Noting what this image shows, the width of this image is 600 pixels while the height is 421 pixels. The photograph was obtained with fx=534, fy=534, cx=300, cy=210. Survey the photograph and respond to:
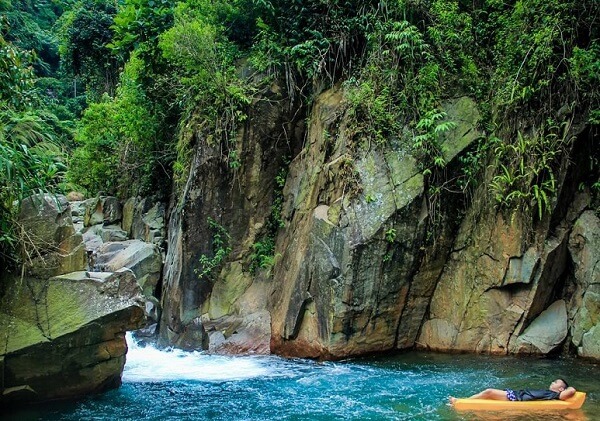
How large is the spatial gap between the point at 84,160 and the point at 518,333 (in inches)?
521

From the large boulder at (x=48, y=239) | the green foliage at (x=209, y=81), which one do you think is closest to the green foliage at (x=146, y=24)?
the green foliage at (x=209, y=81)

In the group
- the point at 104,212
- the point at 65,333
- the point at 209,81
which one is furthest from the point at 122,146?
the point at 65,333

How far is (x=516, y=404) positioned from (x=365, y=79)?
21.5ft

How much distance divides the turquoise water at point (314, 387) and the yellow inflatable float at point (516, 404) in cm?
10

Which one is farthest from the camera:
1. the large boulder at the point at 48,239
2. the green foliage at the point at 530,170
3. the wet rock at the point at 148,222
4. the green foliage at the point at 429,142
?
the wet rock at the point at 148,222

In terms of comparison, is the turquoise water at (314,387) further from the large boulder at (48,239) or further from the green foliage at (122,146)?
the green foliage at (122,146)

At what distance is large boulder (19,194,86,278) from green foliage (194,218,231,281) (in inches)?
131

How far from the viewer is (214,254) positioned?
11.0 m

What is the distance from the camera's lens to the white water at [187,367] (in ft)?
27.8

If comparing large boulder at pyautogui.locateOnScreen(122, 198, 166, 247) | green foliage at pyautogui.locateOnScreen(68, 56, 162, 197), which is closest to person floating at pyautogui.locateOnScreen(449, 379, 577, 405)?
large boulder at pyautogui.locateOnScreen(122, 198, 166, 247)

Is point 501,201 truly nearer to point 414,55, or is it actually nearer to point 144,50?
point 414,55

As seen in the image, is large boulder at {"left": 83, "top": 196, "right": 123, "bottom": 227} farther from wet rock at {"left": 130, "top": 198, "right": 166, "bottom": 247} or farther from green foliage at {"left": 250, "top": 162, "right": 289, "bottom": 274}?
green foliage at {"left": 250, "top": 162, "right": 289, "bottom": 274}

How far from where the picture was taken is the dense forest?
358 inches

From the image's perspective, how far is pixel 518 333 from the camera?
917 centimetres
